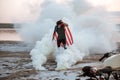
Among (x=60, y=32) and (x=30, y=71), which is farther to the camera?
(x=60, y=32)

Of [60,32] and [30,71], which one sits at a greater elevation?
[60,32]

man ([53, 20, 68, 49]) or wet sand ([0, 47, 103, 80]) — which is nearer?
wet sand ([0, 47, 103, 80])

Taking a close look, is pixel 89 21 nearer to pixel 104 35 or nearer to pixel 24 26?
pixel 104 35

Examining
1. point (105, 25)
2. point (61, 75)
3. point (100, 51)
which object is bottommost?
point (61, 75)

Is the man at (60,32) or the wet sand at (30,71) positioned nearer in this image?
the wet sand at (30,71)

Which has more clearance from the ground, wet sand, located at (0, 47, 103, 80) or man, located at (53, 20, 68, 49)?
man, located at (53, 20, 68, 49)

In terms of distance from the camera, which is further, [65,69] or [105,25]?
[105,25]

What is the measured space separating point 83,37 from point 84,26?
16.6ft

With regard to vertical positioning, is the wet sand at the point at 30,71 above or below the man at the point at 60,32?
below

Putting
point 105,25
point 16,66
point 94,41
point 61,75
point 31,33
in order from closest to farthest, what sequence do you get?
point 61,75 < point 16,66 < point 94,41 < point 105,25 < point 31,33

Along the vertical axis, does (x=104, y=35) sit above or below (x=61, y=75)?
above

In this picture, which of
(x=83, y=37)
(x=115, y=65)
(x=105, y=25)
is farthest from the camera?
(x=105, y=25)

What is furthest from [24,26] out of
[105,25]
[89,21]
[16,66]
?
[16,66]

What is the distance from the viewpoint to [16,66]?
14.8 m
